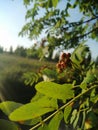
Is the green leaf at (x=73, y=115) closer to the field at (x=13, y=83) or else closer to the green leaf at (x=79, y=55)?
the green leaf at (x=79, y=55)

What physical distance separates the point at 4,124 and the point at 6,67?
2311 centimetres

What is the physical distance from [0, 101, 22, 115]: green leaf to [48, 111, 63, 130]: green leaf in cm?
8

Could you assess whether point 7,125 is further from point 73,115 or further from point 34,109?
point 73,115

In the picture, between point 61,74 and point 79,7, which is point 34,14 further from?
point 61,74

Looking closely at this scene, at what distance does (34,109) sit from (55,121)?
0.07m

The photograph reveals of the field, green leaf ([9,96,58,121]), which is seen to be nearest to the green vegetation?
green leaf ([9,96,58,121])

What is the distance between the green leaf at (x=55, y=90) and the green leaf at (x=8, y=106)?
58mm

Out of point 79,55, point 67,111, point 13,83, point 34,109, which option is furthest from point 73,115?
point 13,83

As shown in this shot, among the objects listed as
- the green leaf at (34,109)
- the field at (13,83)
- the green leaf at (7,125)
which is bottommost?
the field at (13,83)

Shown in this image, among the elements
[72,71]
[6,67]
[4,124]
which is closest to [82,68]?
[72,71]

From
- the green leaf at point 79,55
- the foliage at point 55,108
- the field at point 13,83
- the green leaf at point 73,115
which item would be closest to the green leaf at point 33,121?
the foliage at point 55,108

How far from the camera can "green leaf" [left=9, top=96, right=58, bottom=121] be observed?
2.00 feet

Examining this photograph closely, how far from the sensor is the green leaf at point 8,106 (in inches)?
25.9

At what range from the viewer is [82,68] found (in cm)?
128
